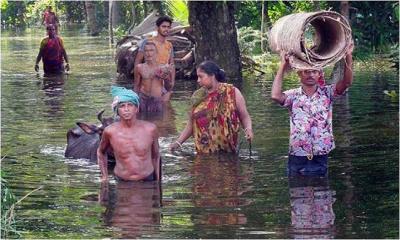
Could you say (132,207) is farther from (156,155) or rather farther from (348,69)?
(348,69)

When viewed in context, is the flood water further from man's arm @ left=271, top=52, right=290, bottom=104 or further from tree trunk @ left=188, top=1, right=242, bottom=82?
tree trunk @ left=188, top=1, right=242, bottom=82

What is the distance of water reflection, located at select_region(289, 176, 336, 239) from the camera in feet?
23.0

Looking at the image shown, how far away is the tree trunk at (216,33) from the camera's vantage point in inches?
757

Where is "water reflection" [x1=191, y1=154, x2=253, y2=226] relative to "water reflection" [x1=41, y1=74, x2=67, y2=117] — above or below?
above

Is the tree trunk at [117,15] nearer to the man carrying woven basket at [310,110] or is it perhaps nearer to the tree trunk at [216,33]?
the tree trunk at [216,33]

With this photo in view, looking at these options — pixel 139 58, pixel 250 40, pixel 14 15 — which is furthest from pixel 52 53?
pixel 14 15

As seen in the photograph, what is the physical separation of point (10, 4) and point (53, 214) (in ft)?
162

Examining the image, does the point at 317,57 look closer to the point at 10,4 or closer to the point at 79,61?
the point at 79,61

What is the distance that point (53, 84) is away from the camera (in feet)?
66.2

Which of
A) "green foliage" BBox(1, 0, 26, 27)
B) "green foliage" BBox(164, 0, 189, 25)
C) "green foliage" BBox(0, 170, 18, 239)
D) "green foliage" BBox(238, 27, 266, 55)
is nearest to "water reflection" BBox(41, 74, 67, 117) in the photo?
"green foliage" BBox(164, 0, 189, 25)

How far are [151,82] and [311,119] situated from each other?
592cm

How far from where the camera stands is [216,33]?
19.4m

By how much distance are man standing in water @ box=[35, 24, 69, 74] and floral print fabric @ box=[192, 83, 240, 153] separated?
37.6ft

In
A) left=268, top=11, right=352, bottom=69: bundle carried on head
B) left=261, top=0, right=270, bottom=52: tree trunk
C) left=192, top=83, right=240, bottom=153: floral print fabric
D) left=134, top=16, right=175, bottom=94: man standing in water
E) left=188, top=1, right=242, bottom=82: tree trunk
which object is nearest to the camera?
left=268, top=11, right=352, bottom=69: bundle carried on head
